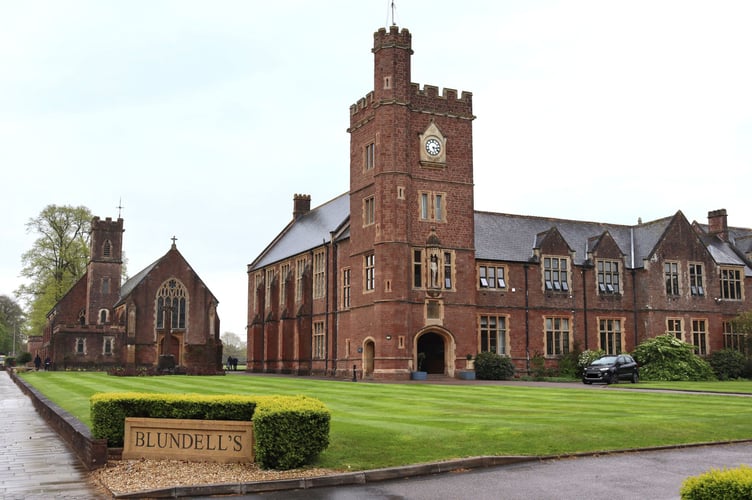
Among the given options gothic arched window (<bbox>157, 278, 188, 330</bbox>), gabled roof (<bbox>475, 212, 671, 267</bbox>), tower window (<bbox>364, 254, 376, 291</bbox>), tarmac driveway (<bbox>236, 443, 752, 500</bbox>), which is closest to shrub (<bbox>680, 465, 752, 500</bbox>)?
tarmac driveway (<bbox>236, 443, 752, 500</bbox>)

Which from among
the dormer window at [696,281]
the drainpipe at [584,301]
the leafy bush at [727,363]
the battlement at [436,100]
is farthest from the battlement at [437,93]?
the leafy bush at [727,363]

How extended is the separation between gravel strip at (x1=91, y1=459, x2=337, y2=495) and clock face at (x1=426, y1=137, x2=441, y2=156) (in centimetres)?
3512

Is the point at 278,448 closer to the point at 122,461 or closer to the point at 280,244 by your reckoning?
the point at 122,461

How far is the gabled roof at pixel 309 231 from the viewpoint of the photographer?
56625 mm

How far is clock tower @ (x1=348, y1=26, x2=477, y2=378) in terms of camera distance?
44688 mm

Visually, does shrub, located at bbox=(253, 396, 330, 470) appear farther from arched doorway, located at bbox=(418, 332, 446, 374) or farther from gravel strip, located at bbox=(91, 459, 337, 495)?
arched doorway, located at bbox=(418, 332, 446, 374)

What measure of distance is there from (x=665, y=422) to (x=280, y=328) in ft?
147

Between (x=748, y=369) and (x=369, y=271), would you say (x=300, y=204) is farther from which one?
(x=748, y=369)

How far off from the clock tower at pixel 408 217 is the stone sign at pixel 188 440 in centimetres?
2986

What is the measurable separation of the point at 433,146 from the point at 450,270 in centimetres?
781

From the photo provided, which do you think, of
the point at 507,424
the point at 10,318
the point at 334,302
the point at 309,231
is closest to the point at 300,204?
the point at 309,231

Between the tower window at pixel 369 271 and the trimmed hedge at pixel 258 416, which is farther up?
the tower window at pixel 369 271

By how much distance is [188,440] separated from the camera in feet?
46.3

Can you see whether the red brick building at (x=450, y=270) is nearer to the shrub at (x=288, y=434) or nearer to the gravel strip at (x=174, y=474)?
the gravel strip at (x=174, y=474)
